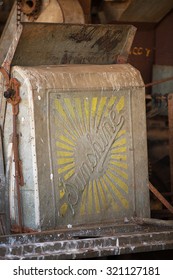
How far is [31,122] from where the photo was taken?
5.73 meters

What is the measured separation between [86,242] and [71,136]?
0.90 metres

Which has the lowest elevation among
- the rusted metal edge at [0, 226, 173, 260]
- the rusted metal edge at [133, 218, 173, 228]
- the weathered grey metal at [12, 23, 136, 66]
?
the rusted metal edge at [0, 226, 173, 260]

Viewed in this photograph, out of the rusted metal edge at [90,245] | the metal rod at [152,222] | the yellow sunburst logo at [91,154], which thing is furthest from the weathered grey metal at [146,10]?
the rusted metal edge at [90,245]

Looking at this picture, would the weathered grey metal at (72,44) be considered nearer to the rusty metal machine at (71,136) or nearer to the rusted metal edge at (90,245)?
the rusty metal machine at (71,136)

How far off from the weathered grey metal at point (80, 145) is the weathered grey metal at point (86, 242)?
0.65 ft

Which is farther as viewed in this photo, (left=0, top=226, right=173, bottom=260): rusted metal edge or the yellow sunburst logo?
the yellow sunburst logo

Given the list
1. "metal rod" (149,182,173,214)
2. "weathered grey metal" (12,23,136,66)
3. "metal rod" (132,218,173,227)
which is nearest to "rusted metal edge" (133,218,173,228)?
"metal rod" (132,218,173,227)

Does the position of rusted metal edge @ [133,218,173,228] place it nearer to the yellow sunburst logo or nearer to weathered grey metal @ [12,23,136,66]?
the yellow sunburst logo

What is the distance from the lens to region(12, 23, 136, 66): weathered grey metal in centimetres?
588

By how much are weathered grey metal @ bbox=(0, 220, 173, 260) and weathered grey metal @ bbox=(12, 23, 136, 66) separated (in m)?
1.27

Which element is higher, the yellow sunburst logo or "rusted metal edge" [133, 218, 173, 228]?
the yellow sunburst logo

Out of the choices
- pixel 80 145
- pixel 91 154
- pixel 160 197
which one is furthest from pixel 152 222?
pixel 80 145
